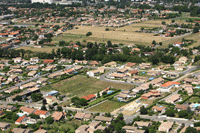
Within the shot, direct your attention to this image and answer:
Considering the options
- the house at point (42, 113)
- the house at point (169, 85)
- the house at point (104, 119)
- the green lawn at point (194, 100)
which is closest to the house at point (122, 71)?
the house at point (169, 85)

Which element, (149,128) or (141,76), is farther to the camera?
(141,76)

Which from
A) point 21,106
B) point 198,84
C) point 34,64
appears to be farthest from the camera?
point 34,64

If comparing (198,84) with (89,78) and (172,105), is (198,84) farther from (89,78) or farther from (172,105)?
(89,78)

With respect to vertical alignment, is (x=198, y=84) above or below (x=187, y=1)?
below

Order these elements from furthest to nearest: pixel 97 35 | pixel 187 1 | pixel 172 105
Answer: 1. pixel 187 1
2. pixel 97 35
3. pixel 172 105

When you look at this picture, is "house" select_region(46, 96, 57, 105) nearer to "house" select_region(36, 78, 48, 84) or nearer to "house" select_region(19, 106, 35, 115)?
"house" select_region(19, 106, 35, 115)

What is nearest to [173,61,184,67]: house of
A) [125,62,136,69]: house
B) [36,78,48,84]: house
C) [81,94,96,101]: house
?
[125,62,136,69]: house

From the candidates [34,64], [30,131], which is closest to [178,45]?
[34,64]

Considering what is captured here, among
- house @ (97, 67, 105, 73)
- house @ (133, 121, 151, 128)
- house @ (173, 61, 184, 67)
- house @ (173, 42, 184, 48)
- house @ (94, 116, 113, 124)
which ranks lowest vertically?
house @ (94, 116, 113, 124)
